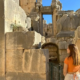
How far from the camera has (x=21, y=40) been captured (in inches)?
142

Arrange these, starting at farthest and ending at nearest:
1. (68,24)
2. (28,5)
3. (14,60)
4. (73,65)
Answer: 1. (28,5)
2. (68,24)
3. (14,60)
4. (73,65)

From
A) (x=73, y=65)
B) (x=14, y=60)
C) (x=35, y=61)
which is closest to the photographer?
(x=73, y=65)

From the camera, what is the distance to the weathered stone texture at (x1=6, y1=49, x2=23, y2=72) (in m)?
3.61

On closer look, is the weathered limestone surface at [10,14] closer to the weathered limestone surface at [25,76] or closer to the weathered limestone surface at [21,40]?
Answer: the weathered limestone surface at [21,40]

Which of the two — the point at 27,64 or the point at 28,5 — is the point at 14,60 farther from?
the point at 28,5

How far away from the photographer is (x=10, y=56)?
367 cm

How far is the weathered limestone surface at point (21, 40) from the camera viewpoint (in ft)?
11.7

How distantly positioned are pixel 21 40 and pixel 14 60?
63 centimetres

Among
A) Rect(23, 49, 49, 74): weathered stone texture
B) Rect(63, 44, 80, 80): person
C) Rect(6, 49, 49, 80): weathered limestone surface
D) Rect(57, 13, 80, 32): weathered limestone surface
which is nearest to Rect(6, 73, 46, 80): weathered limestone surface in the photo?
Rect(6, 49, 49, 80): weathered limestone surface

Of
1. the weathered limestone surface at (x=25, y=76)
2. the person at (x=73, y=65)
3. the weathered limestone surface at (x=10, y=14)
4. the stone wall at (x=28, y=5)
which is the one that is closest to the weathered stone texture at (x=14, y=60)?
the weathered limestone surface at (x=25, y=76)

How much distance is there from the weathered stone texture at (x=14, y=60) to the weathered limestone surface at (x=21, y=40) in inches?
5.9

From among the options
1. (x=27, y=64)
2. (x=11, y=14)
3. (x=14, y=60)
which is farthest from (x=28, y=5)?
(x=27, y=64)

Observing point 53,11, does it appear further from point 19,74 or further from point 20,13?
point 19,74

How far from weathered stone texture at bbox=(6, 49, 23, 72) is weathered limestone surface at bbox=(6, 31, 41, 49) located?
0.15 metres
